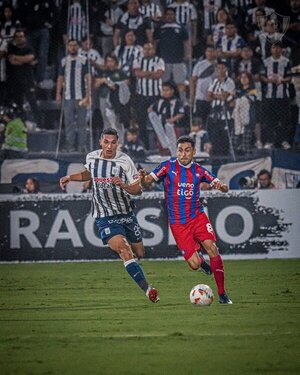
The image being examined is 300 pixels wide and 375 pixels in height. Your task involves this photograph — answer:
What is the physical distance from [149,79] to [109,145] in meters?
9.03

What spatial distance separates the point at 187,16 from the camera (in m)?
20.1

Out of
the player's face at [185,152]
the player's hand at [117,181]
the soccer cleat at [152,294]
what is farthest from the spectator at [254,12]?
the soccer cleat at [152,294]

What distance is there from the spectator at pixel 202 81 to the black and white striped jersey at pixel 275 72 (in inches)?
43.8

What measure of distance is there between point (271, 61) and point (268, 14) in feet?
3.70

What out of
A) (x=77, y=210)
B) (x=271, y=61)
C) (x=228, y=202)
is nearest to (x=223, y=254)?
(x=228, y=202)

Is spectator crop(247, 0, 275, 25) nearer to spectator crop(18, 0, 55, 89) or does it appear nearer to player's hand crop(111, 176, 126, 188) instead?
spectator crop(18, 0, 55, 89)

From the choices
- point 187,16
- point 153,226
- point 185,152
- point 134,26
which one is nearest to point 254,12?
point 187,16

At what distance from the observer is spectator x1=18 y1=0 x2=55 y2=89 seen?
66.7 ft

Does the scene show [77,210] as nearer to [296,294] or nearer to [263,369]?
[296,294]

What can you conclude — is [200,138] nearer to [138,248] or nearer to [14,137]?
[14,137]

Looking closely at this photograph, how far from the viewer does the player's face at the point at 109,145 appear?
11.0 metres

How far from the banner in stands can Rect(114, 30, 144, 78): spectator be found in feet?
11.1

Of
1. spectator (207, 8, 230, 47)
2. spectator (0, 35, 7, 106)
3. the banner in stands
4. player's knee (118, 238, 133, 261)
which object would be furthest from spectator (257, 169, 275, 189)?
player's knee (118, 238, 133, 261)

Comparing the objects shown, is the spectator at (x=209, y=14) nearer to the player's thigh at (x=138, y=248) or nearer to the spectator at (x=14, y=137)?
the spectator at (x=14, y=137)
